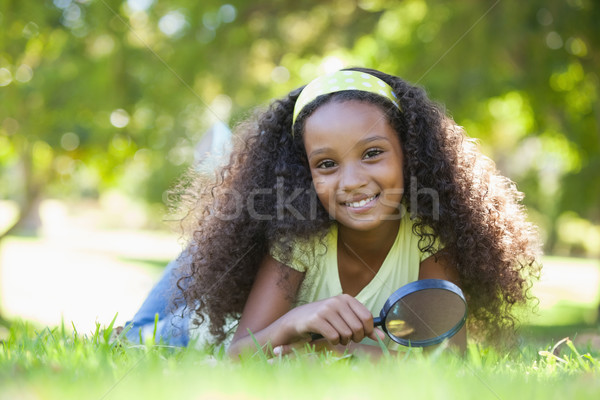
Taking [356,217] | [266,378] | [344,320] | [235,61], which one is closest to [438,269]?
[356,217]

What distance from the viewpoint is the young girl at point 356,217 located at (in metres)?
2.59

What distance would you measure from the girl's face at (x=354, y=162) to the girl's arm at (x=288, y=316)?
382mm

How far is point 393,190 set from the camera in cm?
265

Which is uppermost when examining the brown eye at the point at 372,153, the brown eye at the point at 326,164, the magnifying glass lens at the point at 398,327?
the brown eye at the point at 372,153

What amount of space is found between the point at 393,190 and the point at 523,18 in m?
4.44

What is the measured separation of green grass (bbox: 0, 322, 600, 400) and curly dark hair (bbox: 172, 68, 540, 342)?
0.87 meters

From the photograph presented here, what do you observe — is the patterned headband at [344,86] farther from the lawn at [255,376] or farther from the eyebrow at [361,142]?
the lawn at [255,376]

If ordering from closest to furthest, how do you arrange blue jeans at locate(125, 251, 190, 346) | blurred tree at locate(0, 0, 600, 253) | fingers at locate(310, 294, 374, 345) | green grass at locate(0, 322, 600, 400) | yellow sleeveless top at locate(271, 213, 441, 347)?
green grass at locate(0, 322, 600, 400), fingers at locate(310, 294, 374, 345), yellow sleeveless top at locate(271, 213, 441, 347), blue jeans at locate(125, 251, 190, 346), blurred tree at locate(0, 0, 600, 253)

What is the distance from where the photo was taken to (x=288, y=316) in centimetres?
227

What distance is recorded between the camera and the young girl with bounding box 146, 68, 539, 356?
2590 mm

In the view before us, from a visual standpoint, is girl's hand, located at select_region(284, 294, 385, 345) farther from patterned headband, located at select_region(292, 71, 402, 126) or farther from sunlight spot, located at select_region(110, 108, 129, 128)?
sunlight spot, located at select_region(110, 108, 129, 128)

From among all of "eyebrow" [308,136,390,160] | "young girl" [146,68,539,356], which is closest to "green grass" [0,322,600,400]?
"young girl" [146,68,539,356]

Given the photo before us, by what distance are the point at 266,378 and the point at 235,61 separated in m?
7.65

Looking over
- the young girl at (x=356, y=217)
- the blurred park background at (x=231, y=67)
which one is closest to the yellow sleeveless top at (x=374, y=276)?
the young girl at (x=356, y=217)
